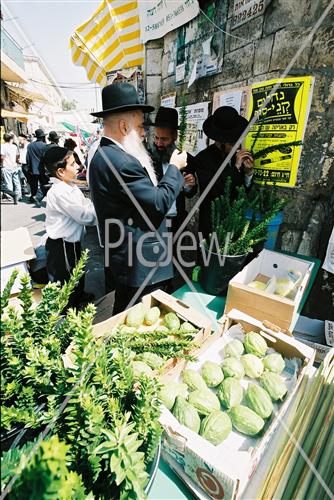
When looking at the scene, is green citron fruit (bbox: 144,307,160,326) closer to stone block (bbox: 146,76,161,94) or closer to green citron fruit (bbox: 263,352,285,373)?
green citron fruit (bbox: 263,352,285,373)

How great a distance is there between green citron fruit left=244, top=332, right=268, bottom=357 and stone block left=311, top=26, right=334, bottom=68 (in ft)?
6.54

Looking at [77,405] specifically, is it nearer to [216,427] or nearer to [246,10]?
[216,427]

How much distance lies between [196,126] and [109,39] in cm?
238

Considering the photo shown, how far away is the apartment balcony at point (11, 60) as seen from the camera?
1.27 ft

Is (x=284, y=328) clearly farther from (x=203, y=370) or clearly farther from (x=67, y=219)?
(x=67, y=219)

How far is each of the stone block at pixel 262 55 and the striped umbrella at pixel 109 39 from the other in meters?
2.63

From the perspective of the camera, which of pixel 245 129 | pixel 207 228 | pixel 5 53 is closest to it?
pixel 5 53

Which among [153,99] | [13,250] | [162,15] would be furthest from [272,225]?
[153,99]

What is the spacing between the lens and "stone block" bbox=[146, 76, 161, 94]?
459 centimetres

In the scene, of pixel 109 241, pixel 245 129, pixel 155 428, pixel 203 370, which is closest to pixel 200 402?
pixel 203 370

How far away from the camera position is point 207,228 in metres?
2.44

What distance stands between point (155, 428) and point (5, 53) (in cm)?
81

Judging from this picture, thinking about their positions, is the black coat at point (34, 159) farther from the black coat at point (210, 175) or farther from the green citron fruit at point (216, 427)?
the green citron fruit at point (216, 427)

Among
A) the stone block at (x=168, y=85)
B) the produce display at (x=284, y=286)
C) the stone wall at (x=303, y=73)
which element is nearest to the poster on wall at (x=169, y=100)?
the stone block at (x=168, y=85)
